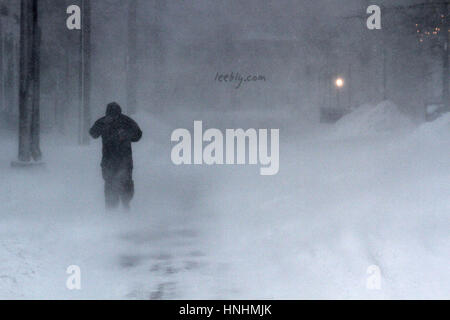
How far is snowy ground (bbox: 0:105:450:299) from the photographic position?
5.99 metres

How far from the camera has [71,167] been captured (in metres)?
16.7

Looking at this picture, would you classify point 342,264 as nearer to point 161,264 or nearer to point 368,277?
point 368,277

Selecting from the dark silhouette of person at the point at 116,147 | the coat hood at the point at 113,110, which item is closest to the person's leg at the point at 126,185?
the dark silhouette of person at the point at 116,147

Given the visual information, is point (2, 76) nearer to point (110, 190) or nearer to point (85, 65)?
point (85, 65)

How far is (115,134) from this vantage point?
993 centimetres

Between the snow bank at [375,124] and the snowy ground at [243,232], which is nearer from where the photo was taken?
the snowy ground at [243,232]

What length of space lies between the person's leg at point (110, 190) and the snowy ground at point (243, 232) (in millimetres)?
164

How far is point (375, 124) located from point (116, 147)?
18.3 metres

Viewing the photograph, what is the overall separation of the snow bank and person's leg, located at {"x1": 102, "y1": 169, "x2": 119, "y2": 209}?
52.4 ft

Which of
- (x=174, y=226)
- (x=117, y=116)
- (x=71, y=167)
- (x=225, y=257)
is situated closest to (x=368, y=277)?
(x=225, y=257)

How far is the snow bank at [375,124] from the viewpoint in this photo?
26125 millimetres

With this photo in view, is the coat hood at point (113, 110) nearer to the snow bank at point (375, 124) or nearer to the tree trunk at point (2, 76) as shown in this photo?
the snow bank at point (375, 124)

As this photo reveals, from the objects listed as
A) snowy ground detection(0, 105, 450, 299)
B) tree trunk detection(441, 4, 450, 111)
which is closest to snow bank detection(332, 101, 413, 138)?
tree trunk detection(441, 4, 450, 111)

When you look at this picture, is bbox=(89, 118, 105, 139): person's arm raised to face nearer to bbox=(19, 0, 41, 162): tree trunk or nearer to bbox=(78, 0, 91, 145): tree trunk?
bbox=(19, 0, 41, 162): tree trunk
